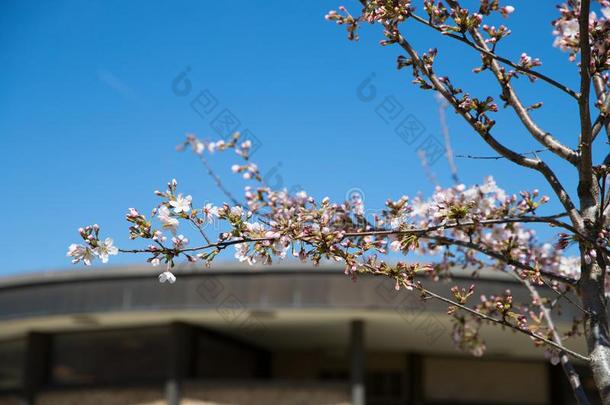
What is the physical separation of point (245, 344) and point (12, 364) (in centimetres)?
532

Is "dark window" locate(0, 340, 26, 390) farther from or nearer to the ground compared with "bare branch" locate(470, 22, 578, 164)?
nearer to the ground

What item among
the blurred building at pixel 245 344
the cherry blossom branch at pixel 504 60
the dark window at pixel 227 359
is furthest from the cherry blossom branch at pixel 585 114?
the dark window at pixel 227 359

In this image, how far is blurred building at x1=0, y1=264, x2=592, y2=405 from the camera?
1441 centimetres

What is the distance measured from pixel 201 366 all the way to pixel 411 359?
514 cm

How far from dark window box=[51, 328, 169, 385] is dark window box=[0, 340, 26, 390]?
1.33 metres

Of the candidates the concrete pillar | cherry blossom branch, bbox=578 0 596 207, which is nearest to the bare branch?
cherry blossom branch, bbox=578 0 596 207

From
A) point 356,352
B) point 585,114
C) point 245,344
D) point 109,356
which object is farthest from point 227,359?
point 585,114

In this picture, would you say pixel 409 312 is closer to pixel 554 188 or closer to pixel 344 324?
pixel 344 324

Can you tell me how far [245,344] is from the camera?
19219 mm

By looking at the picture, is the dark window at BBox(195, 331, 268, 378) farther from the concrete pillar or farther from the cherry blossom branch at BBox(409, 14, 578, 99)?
the cherry blossom branch at BBox(409, 14, 578, 99)

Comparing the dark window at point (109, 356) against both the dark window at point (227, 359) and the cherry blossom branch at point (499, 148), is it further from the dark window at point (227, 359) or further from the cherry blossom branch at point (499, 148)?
the cherry blossom branch at point (499, 148)

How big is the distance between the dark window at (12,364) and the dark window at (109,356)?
133 centimetres

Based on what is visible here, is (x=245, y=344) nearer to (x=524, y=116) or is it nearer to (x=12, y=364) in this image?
(x=12, y=364)

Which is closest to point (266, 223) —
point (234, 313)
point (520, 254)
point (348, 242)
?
point (348, 242)
